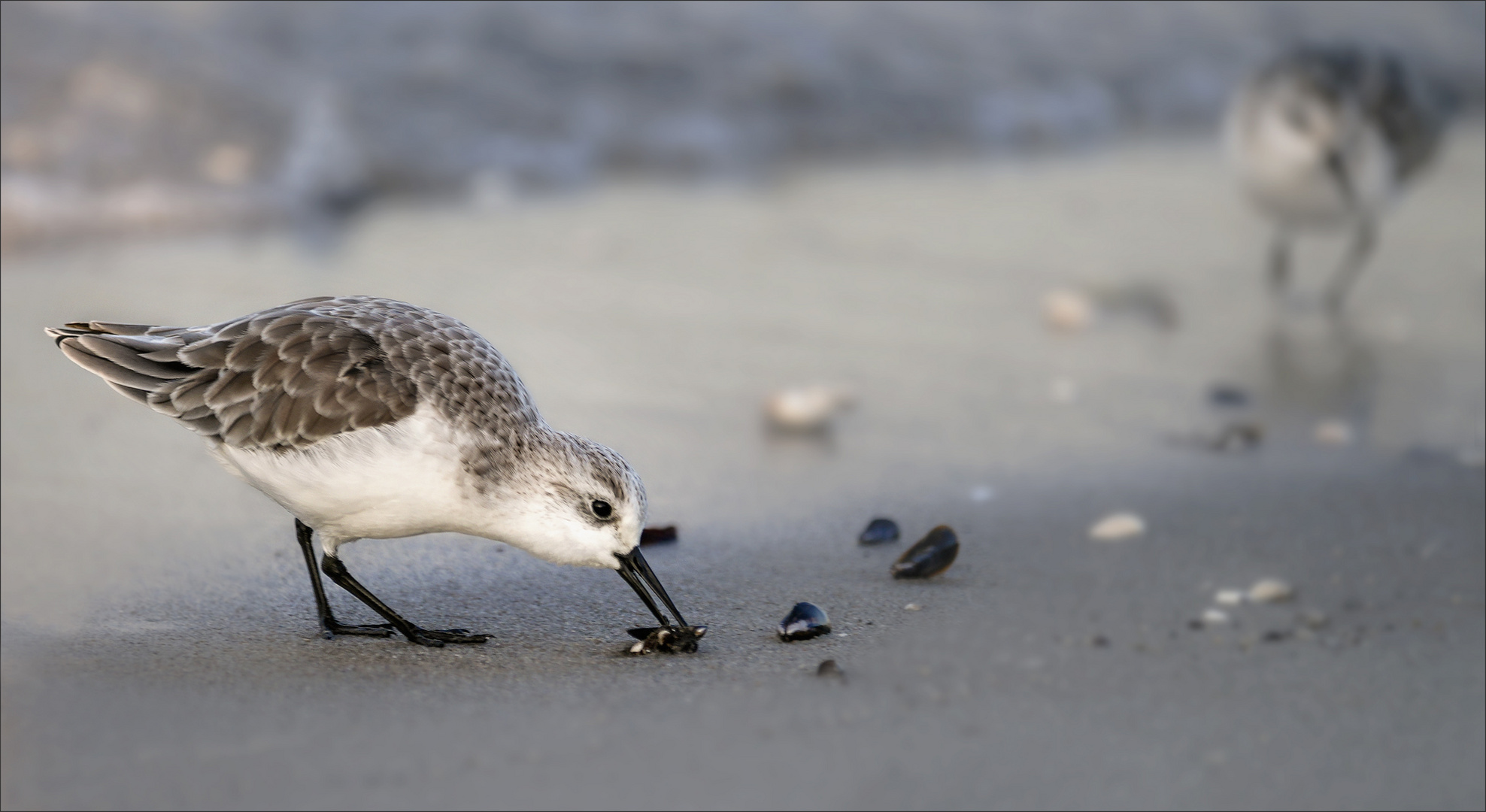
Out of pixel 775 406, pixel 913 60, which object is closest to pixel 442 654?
pixel 775 406

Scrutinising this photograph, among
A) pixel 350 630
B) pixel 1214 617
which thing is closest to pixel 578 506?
pixel 350 630

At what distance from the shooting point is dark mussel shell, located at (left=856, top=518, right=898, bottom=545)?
4.10 metres

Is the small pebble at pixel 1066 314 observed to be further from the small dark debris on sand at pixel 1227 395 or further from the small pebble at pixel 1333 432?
the small pebble at pixel 1333 432

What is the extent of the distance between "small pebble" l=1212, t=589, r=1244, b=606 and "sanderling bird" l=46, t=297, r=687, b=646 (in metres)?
1.52

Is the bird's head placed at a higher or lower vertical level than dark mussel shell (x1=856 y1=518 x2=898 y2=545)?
lower

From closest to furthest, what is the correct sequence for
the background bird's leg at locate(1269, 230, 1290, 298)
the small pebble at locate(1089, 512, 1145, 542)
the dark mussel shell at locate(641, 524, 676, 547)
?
the dark mussel shell at locate(641, 524, 676, 547)
the small pebble at locate(1089, 512, 1145, 542)
the background bird's leg at locate(1269, 230, 1290, 298)

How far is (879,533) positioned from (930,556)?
30cm

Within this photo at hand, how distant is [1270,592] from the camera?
3742 millimetres

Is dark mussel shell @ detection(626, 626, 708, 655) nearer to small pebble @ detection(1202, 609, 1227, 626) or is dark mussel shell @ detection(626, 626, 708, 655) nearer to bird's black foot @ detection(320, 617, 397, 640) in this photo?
bird's black foot @ detection(320, 617, 397, 640)

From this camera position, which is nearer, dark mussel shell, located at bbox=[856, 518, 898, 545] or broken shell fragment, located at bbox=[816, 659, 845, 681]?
broken shell fragment, located at bbox=[816, 659, 845, 681]

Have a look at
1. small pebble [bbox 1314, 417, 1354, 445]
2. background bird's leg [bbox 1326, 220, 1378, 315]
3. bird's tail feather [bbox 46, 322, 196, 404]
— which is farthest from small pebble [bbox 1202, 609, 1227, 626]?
background bird's leg [bbox 1326, 220, 1378, 315]

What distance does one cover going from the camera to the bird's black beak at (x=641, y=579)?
10.9 feet

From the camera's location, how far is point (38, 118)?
723 centimetres

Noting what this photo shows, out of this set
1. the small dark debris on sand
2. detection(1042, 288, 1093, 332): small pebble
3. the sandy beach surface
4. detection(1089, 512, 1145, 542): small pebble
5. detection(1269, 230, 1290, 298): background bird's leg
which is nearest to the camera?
the sandy beach surface
